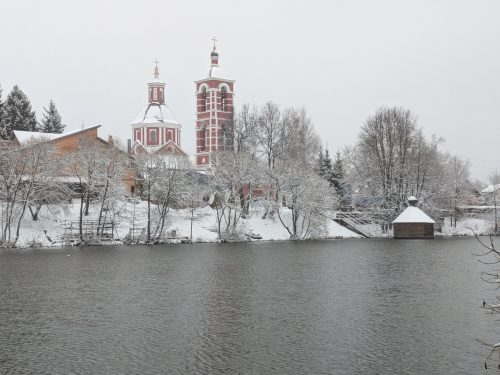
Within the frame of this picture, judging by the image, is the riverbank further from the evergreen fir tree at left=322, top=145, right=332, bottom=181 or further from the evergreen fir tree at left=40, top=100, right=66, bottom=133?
the evergreen fir tree at left=40, top=100, right=66, bottom=133

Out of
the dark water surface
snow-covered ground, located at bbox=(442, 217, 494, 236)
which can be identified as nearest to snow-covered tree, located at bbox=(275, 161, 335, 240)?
snow-covered ground, located at bbox=(442, 217, 494, 236)

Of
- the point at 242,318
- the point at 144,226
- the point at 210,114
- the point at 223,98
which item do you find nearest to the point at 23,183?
the point at 144,226

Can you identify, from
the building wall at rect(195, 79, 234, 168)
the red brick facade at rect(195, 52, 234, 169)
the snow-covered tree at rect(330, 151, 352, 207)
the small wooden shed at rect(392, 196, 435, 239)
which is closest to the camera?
the small wooden shed at rect(392, 196, 435, 239)

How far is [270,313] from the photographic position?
1944cm

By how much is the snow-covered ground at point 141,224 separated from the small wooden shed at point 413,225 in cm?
472

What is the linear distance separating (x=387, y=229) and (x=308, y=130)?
48.4 ft

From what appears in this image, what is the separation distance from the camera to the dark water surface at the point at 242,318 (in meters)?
13.8

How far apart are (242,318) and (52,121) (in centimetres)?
7329

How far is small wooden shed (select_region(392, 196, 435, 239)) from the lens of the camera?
205ft

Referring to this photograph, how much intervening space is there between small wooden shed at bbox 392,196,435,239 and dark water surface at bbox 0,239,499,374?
94.8 feet

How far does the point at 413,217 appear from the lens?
207 ft

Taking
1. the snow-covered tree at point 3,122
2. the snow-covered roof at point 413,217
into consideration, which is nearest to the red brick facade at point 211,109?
the snow-covered tree at point 3,122

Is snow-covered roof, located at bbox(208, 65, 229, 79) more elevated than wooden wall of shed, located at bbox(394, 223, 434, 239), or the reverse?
snow-covered roof, located at bbox(208, 65, 229, 79)

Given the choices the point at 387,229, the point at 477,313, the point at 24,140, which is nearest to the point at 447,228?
the point at 387,229
